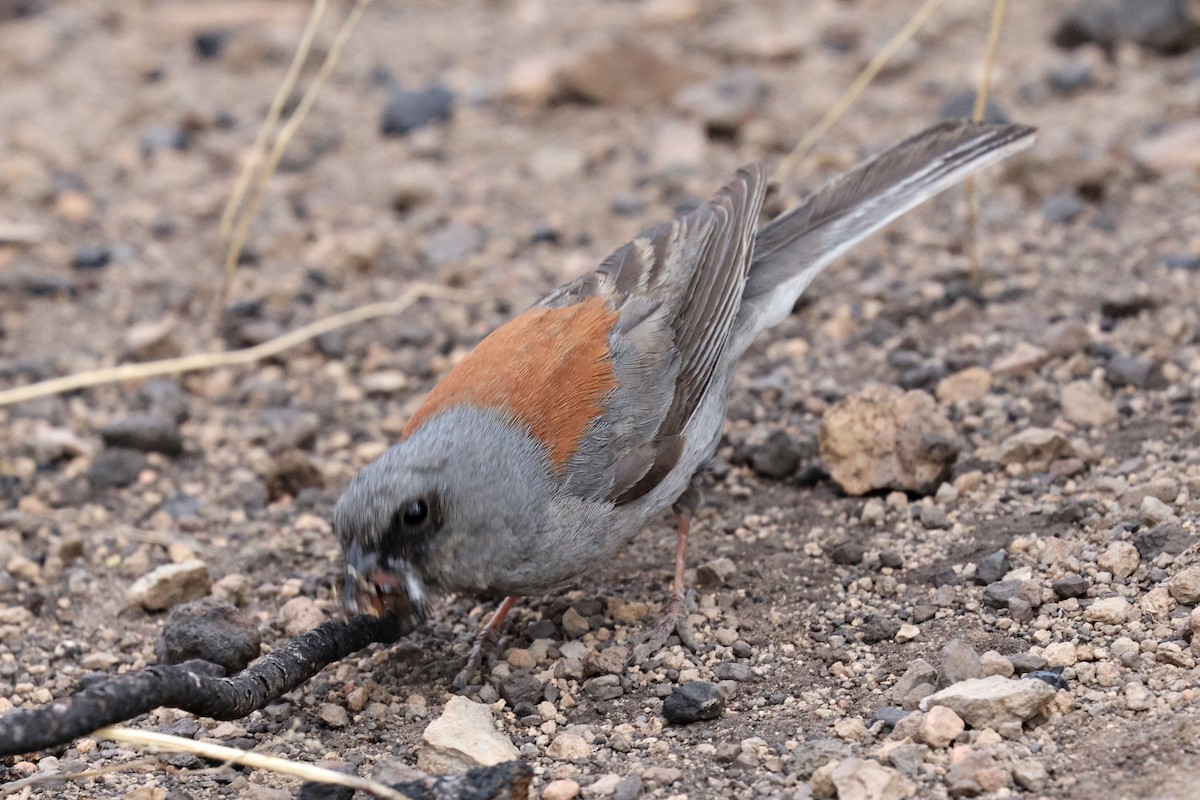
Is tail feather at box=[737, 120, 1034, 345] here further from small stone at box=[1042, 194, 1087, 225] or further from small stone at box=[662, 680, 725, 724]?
small stone at box=[662, 680, 725, 724]

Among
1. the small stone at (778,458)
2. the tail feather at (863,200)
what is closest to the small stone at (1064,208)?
the tail feather at (863,200)

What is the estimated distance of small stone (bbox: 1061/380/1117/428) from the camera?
5.26 m

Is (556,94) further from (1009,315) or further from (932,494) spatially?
(932,494)

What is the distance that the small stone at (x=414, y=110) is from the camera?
28.3ft

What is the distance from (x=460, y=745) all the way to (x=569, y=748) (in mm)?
330

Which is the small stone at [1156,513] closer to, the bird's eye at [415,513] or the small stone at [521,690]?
the small stone at [521,690]

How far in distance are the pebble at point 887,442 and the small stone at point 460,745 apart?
1.85m

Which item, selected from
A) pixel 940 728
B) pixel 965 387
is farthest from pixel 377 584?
pixel 965 387

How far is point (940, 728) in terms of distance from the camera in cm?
363

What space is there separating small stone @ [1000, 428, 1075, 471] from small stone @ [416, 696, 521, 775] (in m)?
2.27

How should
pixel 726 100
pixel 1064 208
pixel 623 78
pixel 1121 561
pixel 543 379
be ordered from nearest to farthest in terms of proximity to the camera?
pixel 1121 561, pixel 543 379, pixel 1064 208, pixel 726 100, pixel 623 78

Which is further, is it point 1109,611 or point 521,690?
point 521,690

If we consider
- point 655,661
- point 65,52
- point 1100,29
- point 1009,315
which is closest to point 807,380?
point 1009,315

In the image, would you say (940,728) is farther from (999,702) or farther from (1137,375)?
(1137,375)
